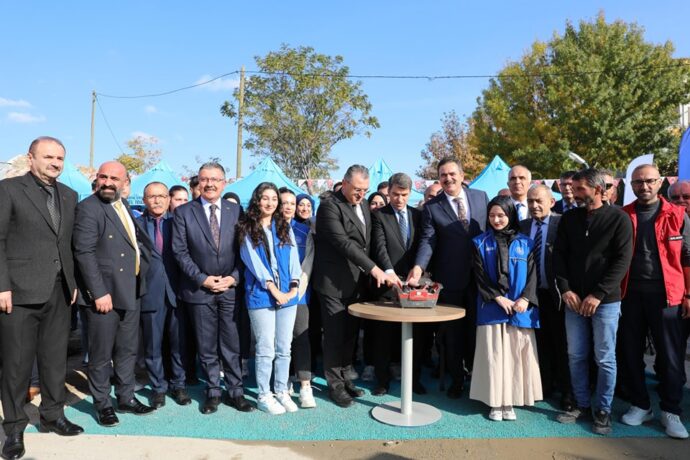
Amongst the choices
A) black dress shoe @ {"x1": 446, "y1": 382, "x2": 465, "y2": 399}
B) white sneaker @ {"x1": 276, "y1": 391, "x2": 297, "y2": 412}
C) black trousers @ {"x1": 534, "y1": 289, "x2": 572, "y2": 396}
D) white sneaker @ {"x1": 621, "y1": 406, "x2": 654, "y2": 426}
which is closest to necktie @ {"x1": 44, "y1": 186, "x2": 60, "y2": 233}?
white sneaker @ {"x1": 276, "y1": 391, "x2": 297, "y2": 412}

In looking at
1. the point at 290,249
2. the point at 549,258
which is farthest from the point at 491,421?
the point at 290,249

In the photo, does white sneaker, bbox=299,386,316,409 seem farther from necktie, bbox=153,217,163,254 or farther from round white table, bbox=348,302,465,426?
necktie, bbox=153,217,163,254

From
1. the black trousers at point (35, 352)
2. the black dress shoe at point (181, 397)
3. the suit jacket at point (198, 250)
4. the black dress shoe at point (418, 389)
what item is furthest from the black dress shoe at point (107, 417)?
the black dress shoe at point (418, 389)

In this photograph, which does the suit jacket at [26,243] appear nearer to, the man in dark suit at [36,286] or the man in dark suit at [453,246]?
the man in dark suit at [36,286]

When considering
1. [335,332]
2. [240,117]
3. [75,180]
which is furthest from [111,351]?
[240,117]

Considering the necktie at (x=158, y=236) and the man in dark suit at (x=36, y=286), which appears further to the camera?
the necktie at (x=158, y=236)

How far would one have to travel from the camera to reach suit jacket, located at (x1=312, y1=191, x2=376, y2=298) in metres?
4.04

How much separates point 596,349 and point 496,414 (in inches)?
35.3

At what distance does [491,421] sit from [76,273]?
3.36 meters

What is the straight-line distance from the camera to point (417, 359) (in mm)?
4523

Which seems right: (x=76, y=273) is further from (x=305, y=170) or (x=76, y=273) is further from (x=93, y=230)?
(x=305, y=170)

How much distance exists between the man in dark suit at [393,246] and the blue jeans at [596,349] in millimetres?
1309

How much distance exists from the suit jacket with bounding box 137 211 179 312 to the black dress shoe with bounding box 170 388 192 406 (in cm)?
74

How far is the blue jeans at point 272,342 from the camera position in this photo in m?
3.95
